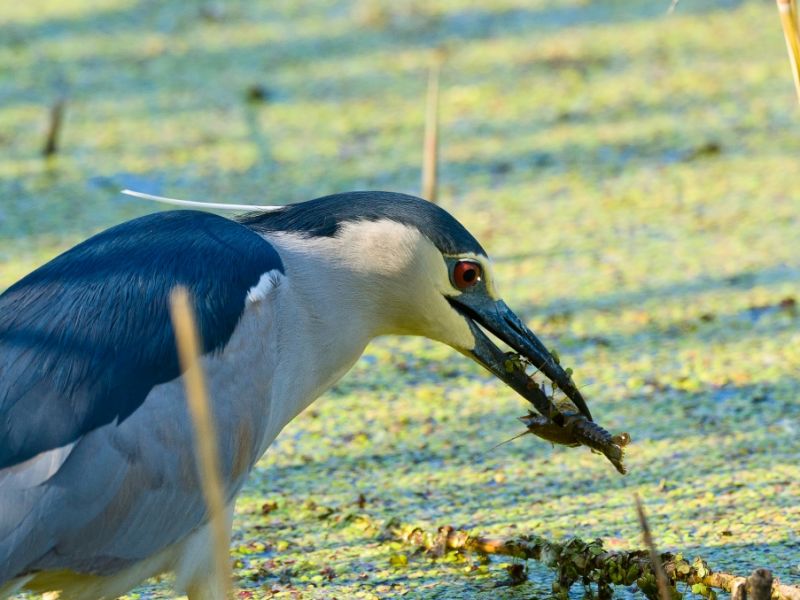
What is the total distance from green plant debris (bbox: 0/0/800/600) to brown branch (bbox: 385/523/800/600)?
73 mm

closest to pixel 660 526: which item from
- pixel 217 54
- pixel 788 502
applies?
pixel 788 502

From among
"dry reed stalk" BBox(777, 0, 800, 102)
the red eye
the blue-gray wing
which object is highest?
"dry reed stalk" BBox(777, 0, 800, 102)

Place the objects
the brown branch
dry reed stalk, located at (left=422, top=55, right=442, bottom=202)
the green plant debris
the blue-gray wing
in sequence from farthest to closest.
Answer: dry reed stalk, located at (left=422, top=55, right=442, bottom=202) → the green plant debris → the brown branch → the blue-gray wing

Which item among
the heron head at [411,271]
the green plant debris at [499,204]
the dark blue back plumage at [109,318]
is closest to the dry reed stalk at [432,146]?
the green plant debris at [499,204]

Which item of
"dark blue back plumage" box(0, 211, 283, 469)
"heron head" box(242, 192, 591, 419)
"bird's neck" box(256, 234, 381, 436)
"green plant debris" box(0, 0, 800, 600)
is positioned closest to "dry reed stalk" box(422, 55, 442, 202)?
"green plant debris" box(0, 0, 800, 600)

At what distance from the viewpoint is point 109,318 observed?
259 cm

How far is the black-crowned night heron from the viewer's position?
7.96 ft

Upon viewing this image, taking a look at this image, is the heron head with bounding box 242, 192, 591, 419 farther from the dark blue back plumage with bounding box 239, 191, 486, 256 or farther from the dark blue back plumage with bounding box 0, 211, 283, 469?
the dark blue back plumage with bounding box 0, 211, 283, 469

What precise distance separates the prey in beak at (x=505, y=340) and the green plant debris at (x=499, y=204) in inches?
13.2

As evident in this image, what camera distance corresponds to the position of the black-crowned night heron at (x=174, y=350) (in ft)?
7.96

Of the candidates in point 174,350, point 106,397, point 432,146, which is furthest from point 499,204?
point 106,397

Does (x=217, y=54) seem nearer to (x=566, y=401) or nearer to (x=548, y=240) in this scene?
(x=548, y=240)

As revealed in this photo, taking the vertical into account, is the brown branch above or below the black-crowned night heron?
below

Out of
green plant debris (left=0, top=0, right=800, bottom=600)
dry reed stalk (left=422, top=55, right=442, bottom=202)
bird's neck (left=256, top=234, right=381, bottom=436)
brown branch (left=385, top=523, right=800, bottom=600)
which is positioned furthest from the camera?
dry reed stalk (left=422, top=55, right=442, bottom=202)
